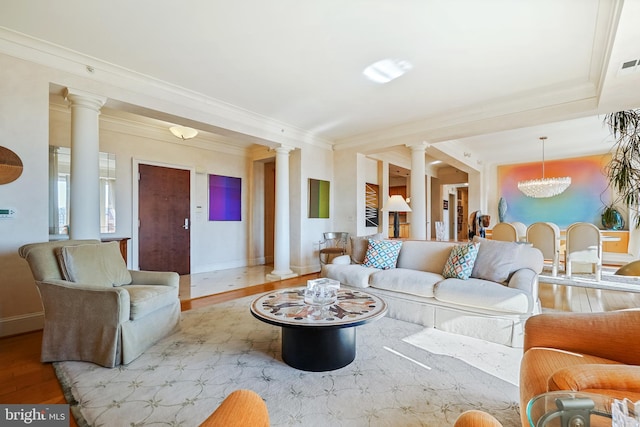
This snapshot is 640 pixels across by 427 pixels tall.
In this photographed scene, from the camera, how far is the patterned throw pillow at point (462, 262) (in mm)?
2986

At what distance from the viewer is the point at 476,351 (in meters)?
2.36

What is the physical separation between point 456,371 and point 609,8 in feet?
9.71

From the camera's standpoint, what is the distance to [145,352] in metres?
2.29

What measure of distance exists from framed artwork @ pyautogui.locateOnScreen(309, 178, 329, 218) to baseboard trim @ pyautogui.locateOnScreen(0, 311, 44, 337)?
3.97m

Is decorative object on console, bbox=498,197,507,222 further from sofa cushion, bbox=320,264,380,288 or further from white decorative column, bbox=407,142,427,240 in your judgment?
sofa cushion, bbox=320,264,380,288

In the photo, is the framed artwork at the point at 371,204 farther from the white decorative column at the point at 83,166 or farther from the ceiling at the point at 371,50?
the white decorative column at the point at 83,166

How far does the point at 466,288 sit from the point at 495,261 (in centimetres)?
52

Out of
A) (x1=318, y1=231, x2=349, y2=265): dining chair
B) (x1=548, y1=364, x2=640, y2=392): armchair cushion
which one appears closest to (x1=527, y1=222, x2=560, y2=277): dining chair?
(x1=318, y1=231, x2=349, y2=265): dining chair

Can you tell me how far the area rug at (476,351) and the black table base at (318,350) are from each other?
77 cm

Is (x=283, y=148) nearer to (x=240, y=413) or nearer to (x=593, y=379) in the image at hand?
(x=240, y=413)

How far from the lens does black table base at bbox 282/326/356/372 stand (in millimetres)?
2049

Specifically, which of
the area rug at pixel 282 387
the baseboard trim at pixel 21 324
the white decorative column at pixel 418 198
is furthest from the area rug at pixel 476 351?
the baseboard trim at pixel 21 324

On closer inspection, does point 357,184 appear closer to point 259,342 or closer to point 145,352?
point 259,342

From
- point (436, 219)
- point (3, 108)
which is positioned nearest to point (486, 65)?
point (3, 108)
